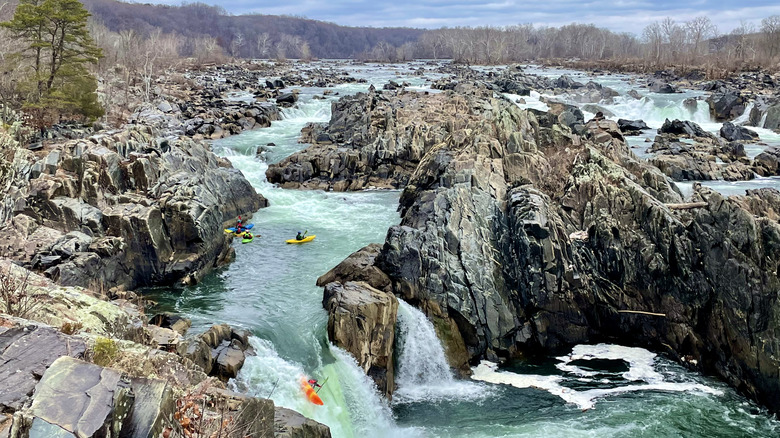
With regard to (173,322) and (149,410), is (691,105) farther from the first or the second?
(149,410)

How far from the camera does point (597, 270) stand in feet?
56.9

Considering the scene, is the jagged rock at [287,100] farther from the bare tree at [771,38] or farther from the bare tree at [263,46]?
the bare tree at [263,46]

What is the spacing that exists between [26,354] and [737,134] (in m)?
43.7

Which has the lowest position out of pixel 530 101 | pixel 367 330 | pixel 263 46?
pixel 367 330

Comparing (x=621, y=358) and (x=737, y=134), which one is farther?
(x=737, y=134)

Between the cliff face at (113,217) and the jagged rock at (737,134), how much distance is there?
35.6m

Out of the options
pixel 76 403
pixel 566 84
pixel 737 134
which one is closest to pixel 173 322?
pixel 76 403

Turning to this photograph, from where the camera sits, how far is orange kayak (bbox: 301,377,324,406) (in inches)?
475

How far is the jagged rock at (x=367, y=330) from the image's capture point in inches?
543

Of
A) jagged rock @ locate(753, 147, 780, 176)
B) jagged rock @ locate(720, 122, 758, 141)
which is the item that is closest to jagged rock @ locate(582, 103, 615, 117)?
jagged rock @ locate(720, 122, 758, 141)

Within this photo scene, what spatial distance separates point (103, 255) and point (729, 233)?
17766 millimetres

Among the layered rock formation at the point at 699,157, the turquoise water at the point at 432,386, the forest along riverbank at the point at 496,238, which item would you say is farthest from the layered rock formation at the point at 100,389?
the layered rock formation at the point at 699,157

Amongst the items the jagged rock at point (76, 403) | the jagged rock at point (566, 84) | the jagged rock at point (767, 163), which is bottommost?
the jagged rock at point (767, 163)

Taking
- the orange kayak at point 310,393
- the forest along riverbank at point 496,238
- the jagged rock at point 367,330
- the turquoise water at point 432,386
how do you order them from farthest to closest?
the forest along riverbank at point 496,238, the jagged rock at point 367,330, the turquoise water at point 432,386, the orange kayak at point 310,393
